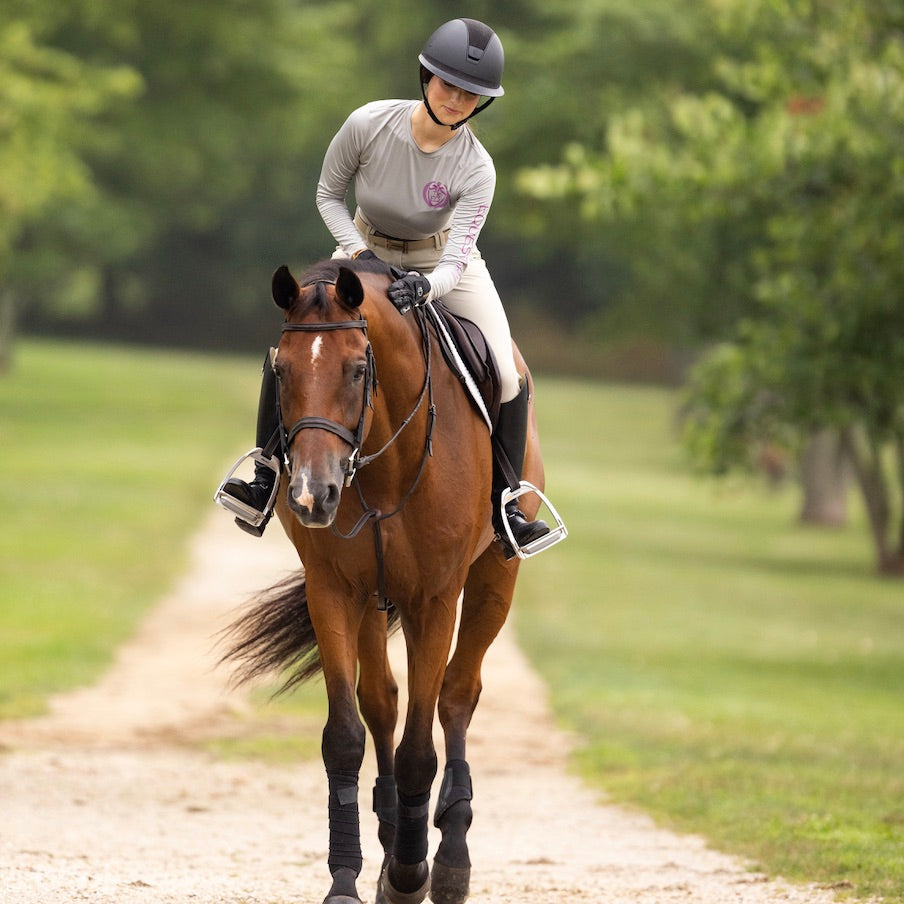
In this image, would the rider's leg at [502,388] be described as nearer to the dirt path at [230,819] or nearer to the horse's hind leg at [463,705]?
the horse's hind leg at [463,705]

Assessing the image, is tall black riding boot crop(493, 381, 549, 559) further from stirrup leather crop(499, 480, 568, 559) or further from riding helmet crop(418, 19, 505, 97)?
riding helmet crop(418, 19, 505, 97)

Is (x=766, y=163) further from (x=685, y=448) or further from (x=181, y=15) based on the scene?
(x=181, y=15)

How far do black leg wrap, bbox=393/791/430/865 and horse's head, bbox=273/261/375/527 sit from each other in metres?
1.50

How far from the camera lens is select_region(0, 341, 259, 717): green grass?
46.2 ft

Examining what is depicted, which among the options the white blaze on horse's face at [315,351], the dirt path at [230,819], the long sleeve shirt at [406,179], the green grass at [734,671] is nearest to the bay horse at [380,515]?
the white blaze on horse's face at [315,351]

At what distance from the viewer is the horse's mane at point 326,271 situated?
5488 mm

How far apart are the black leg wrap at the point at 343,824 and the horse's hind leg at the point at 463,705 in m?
0.57

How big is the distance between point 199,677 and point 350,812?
7.10 metres

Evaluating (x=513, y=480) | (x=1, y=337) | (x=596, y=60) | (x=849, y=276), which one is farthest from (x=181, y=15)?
(x=513, y=480)

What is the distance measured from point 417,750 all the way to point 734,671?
915 centimetres

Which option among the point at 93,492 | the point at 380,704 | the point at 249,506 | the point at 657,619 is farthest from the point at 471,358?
the point at 93,492

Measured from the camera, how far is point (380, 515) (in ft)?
19.5

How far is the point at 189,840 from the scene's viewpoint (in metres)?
7.95

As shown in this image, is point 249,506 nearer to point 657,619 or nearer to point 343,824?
point 343,824
